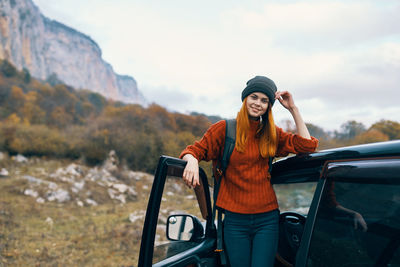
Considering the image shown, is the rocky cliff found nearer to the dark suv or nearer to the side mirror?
the side mirror

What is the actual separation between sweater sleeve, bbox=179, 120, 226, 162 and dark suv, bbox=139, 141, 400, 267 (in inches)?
4.4

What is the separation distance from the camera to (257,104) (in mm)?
1839

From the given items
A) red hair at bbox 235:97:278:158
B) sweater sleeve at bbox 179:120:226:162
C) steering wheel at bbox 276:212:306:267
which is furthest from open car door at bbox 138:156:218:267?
steering wheel at bbox 276:212:306:267

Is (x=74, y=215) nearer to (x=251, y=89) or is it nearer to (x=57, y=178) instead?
(x=57, y=178)

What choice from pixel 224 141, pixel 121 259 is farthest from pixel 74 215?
pixel 224 141

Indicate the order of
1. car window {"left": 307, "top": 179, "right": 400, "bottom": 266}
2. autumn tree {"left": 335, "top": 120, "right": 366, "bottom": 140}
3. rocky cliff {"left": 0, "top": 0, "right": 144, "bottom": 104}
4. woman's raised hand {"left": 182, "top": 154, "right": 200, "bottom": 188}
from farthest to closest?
rocky cliff {"left": 0, "top": 0, "right": 144, "bottom": 104}
autumn tree {"left": 335, "top": 120, "right": 366, "bottom": 140}
woman's raised hand {"left": 182, "top": 154, "right": 200, "bottom": 188}
car window {"left": 307, "top": 179, "right": 400, "bottom": 266}

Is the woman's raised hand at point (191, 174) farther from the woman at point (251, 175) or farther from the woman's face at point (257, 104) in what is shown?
the woman's face at point (257, 104)

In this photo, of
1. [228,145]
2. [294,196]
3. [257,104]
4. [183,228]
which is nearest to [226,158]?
[228,145]

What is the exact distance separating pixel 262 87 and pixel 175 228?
3.17 ft

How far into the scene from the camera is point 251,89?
6.10 feet

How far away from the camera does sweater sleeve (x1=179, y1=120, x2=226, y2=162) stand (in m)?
1.71

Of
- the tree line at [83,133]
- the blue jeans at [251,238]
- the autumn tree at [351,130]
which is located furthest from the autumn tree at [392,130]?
the tree line at [83,133]

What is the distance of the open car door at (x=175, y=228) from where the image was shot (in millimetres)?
1309

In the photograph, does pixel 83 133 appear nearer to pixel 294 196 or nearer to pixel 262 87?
pixel 294 196
